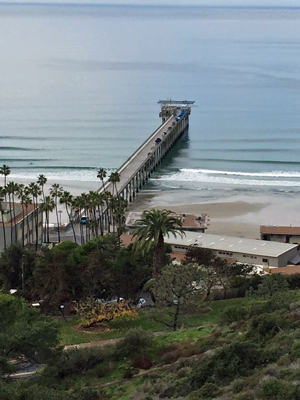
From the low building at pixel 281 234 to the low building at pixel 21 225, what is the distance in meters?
18.6

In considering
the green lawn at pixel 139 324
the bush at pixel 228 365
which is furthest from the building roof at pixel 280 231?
the bush at pixel 228 365

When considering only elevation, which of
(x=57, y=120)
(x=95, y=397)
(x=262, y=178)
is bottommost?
(x=95, y=397)

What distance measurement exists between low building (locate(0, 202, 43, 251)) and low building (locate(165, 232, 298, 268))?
11.3m

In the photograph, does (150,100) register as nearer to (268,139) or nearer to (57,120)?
(57,120)

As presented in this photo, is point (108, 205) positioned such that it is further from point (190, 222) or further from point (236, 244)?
point (236, 244)

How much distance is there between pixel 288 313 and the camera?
32.8 metres

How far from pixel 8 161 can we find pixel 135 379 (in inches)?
3241

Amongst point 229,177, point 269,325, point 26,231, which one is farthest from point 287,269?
point 229,177

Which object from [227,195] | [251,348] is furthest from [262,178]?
[251,348]

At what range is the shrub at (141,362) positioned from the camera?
99.8 feet

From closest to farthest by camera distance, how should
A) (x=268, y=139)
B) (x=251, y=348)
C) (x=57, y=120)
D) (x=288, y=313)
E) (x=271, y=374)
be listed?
1. (x=271, y=374)
2. (x=251, y=348)
3. (x=288, y=313)
4. (x=268, y=139)
5. (x=57, y=120)

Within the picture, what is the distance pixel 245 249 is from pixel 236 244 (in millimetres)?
1472

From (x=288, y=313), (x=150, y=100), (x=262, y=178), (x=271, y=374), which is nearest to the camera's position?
(x=271, y=374)

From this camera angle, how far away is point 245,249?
58.9 m
